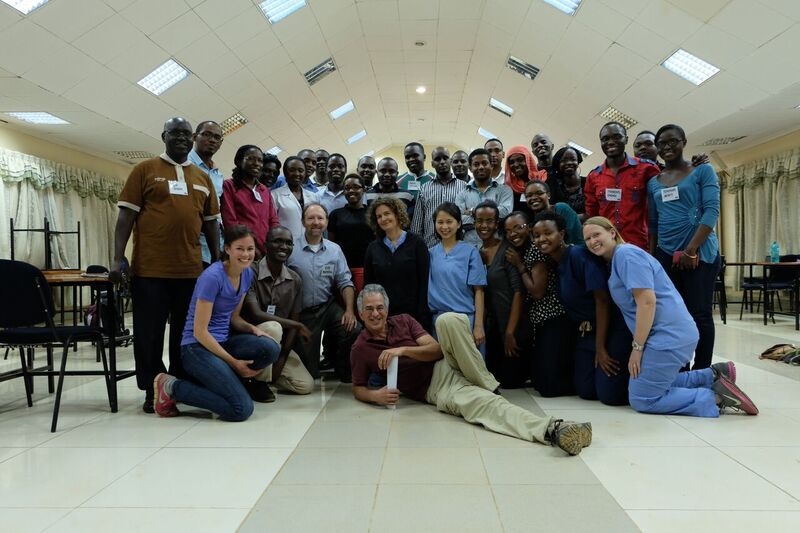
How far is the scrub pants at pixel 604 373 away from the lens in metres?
2.89

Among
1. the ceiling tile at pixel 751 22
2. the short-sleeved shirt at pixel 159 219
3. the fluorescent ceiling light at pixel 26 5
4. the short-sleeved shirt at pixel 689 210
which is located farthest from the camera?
the ceiling tile at pixel 751 22

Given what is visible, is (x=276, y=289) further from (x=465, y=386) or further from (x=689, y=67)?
(x=689, y=67)

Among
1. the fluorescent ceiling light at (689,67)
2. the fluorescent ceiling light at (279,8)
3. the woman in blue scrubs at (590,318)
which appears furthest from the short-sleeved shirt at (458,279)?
the fluorescent ceiling light at (689,67)

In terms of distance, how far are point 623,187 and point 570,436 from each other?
76.3 inches

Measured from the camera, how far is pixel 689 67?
6.39 metres

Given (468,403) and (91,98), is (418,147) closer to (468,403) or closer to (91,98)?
(468,403)

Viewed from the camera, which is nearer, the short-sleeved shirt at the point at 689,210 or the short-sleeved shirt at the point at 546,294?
the short-sleeved shirt at the point at 689,210

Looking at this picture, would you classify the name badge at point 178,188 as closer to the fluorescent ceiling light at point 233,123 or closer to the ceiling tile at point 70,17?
the ceiling tile at point 70,17

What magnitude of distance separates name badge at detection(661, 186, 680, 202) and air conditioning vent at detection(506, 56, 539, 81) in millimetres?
5732

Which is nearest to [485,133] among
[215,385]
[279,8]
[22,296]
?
[279,8]

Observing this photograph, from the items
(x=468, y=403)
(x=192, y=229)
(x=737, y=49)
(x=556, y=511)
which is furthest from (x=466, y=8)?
(x=556, y=511)

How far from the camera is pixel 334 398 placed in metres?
3.18

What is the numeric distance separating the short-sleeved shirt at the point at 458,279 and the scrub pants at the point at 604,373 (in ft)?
2.28

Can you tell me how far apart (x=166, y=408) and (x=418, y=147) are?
9.27 feet
